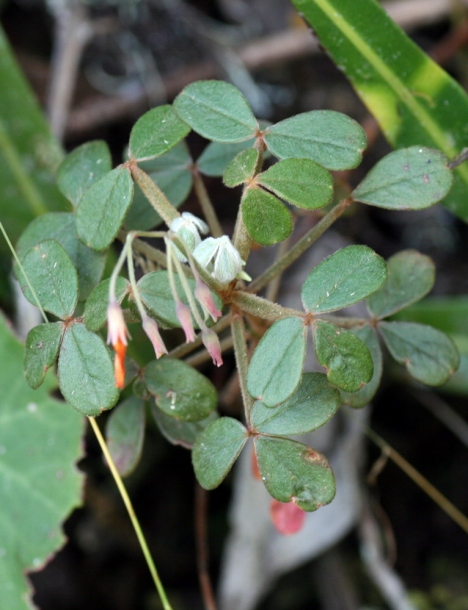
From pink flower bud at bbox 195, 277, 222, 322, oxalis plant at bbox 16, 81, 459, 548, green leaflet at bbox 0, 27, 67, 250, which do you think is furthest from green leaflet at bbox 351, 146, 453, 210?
green leaflet at bbox 0, 27, 67, 250

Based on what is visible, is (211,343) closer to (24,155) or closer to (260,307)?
(260,307)

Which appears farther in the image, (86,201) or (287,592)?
(287,592)

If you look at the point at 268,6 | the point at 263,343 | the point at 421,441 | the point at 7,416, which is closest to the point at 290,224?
the point at 263,343

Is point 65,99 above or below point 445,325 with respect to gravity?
above

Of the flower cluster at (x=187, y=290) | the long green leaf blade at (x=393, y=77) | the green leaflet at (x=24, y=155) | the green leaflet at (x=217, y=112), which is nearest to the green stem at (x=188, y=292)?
the flower cluster at (x=187, y=290)

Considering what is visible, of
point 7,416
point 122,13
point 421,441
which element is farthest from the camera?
point 122,13

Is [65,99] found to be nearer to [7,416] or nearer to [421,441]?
[7,416]

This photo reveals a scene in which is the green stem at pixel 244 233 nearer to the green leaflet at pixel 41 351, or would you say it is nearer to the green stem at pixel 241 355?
the green stem at pixel 241 355

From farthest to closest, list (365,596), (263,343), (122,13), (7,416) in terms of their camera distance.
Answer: (122,13)
(365,596)
(7,416)
(263,343)
